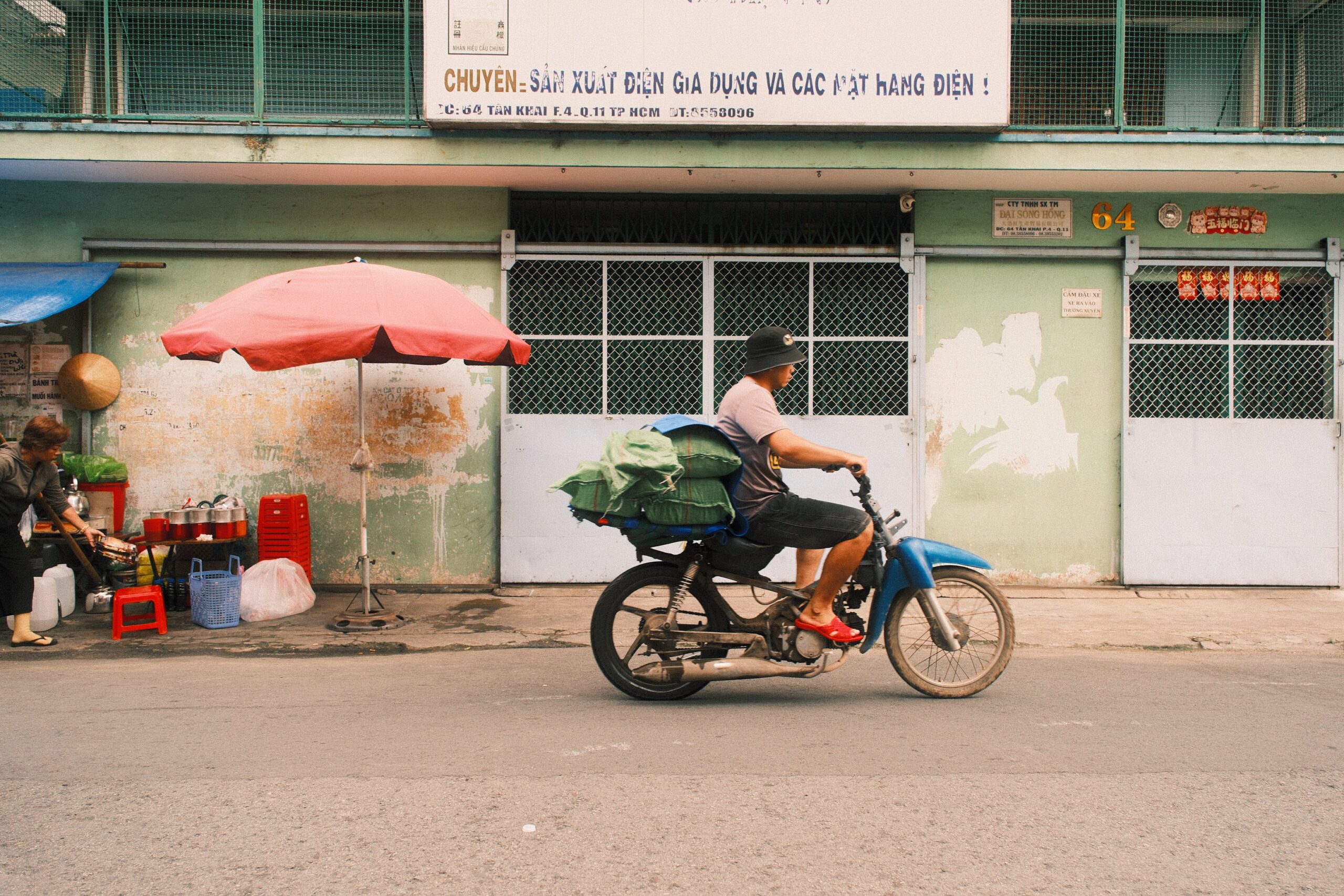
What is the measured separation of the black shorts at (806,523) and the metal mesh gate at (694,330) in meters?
3.66

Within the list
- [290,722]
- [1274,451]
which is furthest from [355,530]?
[1274,451]

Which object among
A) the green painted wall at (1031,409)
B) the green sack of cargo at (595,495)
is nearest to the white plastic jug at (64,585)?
the green sack of cargo at (595,495)

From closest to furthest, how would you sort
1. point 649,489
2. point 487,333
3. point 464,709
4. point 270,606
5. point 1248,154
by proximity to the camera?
point 649,489, point 464,709, point 487,333, point 270,606, point 1248,154

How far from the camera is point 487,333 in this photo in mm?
6508

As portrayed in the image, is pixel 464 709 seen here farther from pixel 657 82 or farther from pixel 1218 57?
pixel 1218 57

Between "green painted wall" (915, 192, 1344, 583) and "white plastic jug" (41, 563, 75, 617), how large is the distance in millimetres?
6868

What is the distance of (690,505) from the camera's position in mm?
4574

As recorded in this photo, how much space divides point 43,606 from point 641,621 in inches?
184

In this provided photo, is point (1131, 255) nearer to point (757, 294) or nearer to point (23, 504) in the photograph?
point (757, 294)

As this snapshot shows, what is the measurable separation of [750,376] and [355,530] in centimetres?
479

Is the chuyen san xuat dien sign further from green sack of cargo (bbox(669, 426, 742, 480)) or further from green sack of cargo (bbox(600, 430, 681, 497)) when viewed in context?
green sack of cargo (bbox(600, 430, 681, 497))

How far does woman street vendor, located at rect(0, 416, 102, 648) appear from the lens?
615 centimetres

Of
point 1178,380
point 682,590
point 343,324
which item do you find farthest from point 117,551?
point 1178,380

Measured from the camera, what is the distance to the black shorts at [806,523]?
4.72 metres
